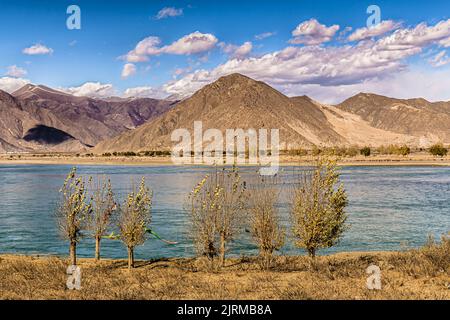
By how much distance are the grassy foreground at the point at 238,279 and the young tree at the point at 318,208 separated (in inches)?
44.6

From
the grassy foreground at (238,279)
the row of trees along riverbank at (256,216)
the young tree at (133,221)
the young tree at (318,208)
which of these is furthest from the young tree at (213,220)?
the young tree at (318,208)

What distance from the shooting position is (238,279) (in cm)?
1922

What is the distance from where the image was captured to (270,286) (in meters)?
17.6

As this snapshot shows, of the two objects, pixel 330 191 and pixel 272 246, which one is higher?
pixel 330 191

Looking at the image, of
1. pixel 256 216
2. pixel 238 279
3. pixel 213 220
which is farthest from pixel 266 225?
pixel 238 279

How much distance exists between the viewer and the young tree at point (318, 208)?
2136 centimetres

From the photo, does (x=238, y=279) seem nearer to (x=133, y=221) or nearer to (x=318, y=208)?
(x=318, y=208)

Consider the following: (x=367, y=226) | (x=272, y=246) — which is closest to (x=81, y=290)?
(x=272, y=246)

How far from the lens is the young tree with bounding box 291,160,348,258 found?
21359 millimetres

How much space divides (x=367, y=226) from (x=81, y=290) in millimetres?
26296

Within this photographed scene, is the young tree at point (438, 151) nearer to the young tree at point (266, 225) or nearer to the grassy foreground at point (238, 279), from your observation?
the grassy foreground at point (238, 279)

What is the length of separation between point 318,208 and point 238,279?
4.83m
